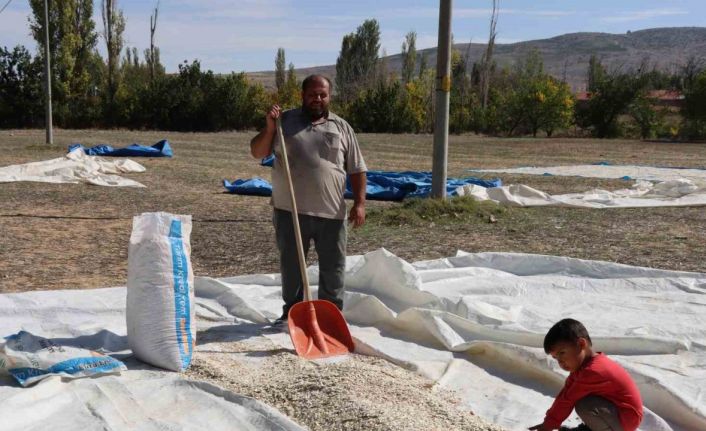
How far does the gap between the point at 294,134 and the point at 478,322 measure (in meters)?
1.42

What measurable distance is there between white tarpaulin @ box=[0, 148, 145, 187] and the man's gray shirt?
23.4ft

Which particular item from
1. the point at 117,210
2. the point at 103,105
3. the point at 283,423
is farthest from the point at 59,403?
the point at 103,105

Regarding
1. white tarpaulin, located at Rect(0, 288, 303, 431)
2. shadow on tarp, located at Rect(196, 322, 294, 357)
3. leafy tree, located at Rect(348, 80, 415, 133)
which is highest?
leafy tree, located at Rect(348, 80, 415, 133)

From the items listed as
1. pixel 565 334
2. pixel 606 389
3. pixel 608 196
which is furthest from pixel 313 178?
pixel 608 196

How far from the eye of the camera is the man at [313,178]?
410 cm

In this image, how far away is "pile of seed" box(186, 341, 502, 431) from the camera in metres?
2.88

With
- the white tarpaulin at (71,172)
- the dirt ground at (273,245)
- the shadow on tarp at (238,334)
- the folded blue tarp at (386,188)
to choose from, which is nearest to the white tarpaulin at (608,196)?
the dirt ground at (273,245)

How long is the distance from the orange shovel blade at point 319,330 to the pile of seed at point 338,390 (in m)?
0.10

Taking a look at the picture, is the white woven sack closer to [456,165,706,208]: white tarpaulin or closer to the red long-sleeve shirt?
the red long-sleeve shirt

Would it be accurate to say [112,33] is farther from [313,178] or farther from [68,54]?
[313,178]

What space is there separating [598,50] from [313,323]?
137886 mm

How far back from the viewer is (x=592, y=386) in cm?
259

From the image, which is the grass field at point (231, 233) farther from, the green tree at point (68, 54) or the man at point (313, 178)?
the green tree at point (68, 54)

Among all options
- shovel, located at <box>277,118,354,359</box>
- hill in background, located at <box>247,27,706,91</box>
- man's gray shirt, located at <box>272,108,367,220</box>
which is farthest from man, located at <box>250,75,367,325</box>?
hill in background, located at <box>247,27,706,91</box>
